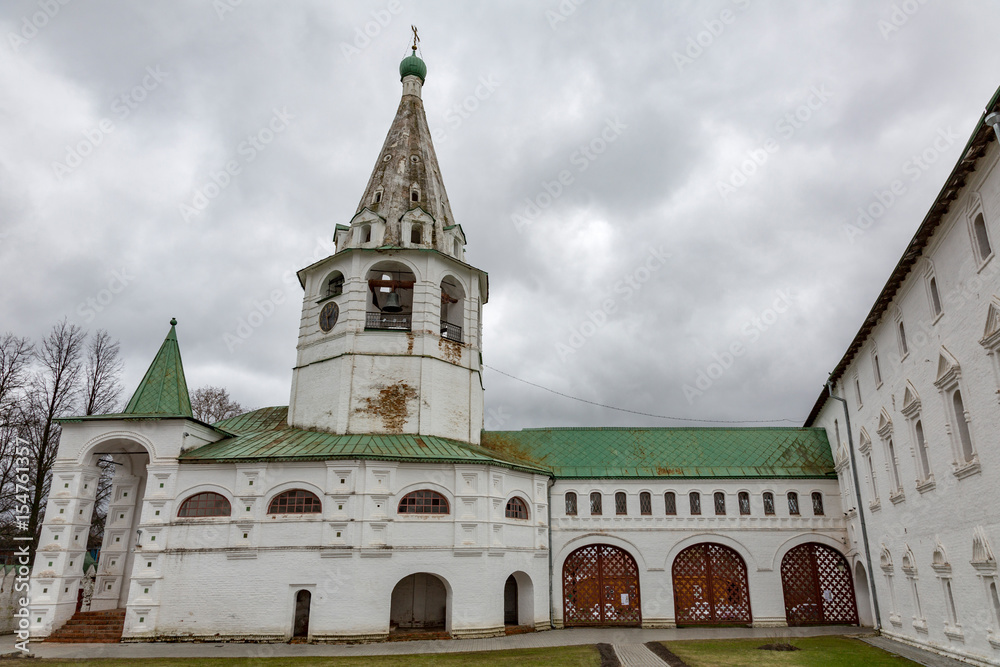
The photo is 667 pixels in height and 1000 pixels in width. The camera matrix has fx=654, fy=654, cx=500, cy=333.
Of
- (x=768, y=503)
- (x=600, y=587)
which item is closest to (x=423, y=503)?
(x=600, y=587)

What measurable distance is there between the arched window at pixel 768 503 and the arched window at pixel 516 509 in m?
9.76

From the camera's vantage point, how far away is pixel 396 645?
20094mm

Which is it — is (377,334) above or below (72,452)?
above

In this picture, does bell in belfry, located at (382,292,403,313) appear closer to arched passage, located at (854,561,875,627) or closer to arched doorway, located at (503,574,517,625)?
arched doorway, located at (503,574,517,625)

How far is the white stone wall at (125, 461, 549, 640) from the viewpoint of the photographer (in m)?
20.6

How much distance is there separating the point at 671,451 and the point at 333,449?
46.1ft

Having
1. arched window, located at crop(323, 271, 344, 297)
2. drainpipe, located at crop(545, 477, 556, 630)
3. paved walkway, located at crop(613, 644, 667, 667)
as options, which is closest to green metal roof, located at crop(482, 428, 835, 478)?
drainpipe, located at crop(545, 477, 556, 630)

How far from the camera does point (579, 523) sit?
25.9 m

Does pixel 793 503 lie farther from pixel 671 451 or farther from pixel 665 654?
pixel 665 654

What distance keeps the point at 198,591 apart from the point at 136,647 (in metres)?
2.16

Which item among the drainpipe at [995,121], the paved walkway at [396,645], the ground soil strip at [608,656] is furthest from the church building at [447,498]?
the drainpipe at [995,121]

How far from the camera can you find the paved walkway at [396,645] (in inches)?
727

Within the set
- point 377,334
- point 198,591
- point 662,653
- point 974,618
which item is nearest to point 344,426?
point 377,334

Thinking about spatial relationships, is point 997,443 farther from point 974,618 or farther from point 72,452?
point 72,452
